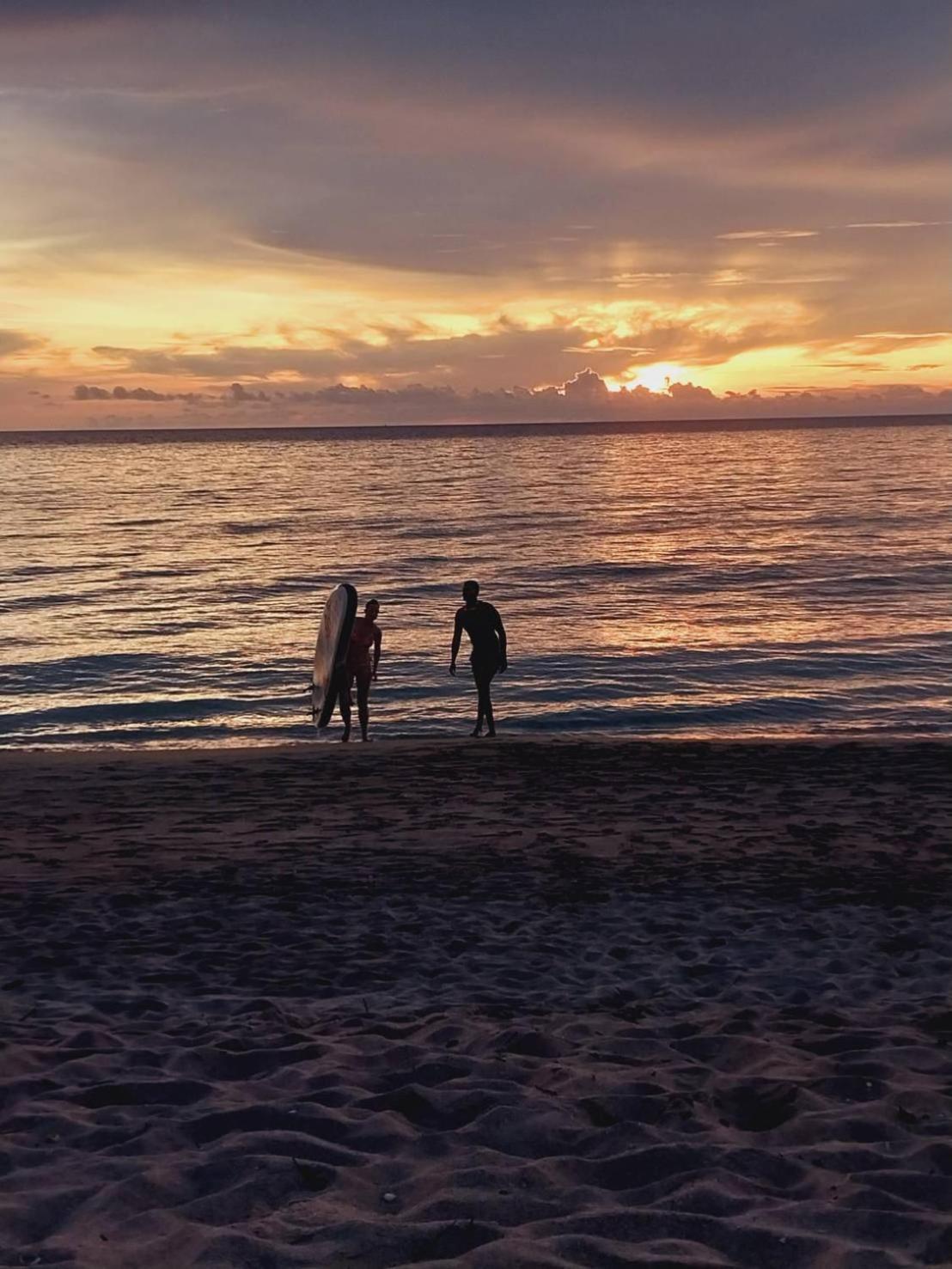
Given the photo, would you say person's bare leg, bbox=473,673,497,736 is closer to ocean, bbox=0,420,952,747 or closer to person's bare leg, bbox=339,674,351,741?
person's bare leg, bbox=339,674,351,741

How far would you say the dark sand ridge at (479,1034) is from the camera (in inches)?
164

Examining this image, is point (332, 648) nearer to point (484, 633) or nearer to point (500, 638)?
point (484, 633)

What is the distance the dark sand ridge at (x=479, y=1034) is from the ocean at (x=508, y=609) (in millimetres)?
8759

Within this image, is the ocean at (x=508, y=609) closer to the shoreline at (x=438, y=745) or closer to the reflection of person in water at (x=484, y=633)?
the shoreline at (x=438, y=745)

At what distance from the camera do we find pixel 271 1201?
4.35 meters

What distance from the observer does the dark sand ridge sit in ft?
13.7

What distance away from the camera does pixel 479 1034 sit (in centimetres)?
613

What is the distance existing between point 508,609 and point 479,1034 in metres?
27.6

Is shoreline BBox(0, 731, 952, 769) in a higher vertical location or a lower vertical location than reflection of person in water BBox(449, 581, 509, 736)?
lower

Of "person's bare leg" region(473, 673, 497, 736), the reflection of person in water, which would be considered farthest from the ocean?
the reflection of person in water

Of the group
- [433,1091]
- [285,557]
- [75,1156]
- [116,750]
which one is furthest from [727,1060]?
[285,557]

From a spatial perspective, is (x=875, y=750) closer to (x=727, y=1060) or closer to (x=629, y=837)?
(x=629, y=837)

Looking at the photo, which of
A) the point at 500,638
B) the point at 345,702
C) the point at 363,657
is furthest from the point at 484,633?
the point at 345,702

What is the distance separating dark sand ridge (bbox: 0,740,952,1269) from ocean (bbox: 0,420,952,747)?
28.7 feet
